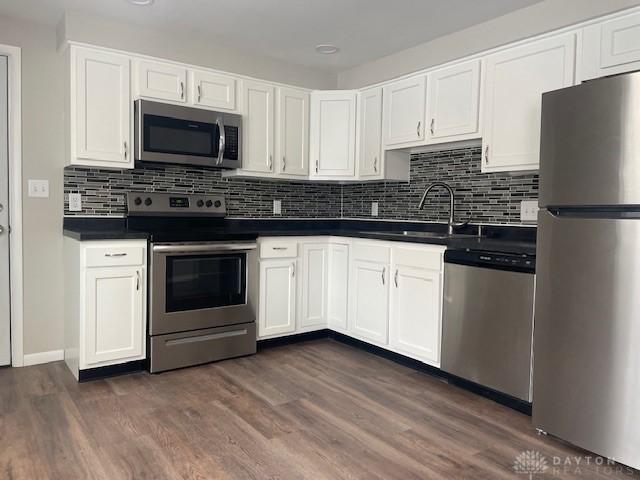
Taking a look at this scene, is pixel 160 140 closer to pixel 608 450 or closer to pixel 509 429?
pixel 509 429

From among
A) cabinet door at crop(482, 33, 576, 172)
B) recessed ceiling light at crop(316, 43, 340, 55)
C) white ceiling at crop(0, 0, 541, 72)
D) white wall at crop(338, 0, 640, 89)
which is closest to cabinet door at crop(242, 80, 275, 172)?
white ceiling at crop(0, 0, 541, 72)

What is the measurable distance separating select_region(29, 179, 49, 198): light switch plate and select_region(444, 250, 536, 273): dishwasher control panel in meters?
2.62

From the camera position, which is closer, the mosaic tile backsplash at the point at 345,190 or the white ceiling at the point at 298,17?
the white ceiling at the point at 298,17

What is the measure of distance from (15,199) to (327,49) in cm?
240

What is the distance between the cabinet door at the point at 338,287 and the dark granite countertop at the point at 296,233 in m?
0.15

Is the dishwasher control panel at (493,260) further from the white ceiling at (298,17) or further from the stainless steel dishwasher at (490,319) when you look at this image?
the white ceiling at (298,17)

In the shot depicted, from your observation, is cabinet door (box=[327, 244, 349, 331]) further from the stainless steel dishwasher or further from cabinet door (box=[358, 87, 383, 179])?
the stainless steel dishwasher

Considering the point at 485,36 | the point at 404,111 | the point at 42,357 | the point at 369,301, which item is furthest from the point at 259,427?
the point at 485,36

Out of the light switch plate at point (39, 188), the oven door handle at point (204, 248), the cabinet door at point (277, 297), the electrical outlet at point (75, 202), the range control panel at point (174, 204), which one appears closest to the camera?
the oven door handle at point (204, 248)

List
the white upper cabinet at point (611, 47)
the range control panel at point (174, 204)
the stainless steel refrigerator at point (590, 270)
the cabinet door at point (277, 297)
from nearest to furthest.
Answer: the stainless steel refrigerator at point (590, 270), the white upper cabinet at point (611, 47), the range control panel at point (174, 204), the cabinet door at point (277, 297)

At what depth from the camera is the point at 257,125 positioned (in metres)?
3.76

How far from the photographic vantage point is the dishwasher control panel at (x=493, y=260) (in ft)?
7.94

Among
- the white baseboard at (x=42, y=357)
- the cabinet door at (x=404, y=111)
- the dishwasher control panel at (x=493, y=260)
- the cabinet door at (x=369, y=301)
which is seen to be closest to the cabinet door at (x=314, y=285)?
the cabinet door at (x=369, y=301)

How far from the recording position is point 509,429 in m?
2.36
